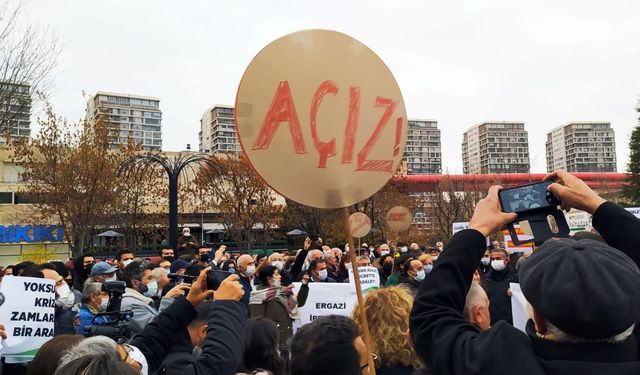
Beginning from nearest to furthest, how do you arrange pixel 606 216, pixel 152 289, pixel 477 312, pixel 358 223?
pixel 606 216 → pixel 477 312 → pixel 152 289 → pixel 358 223

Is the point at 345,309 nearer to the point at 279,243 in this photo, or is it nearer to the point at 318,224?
the point at 318,224

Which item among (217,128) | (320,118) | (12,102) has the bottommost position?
(320,118)

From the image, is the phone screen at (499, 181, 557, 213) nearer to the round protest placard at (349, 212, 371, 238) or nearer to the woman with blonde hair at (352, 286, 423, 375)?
the woman with blonde hair at (352, 286, 423, 375)

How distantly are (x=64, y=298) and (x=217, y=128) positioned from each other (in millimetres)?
79381

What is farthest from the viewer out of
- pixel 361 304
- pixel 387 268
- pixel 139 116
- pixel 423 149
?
pixel 423 149

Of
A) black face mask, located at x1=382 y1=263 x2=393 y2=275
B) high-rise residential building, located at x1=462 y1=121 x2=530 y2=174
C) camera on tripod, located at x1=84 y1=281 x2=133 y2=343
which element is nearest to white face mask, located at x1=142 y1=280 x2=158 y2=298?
camera on tripod, located at x1=84 y1=281 x2=133 y2=343

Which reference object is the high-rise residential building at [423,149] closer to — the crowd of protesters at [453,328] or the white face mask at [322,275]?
the white face mask at [322,275]

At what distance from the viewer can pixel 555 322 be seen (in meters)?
1.45

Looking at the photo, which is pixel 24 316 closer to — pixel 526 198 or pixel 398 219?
pixel 526 198

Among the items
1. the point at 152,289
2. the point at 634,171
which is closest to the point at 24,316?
the point at 152,289

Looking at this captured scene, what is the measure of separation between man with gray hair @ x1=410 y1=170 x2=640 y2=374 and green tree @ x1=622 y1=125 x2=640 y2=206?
43.5 meters

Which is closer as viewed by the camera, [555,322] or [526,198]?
[555,322]

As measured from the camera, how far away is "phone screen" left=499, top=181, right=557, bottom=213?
1.89m

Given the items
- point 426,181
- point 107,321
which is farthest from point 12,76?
point 426,181
